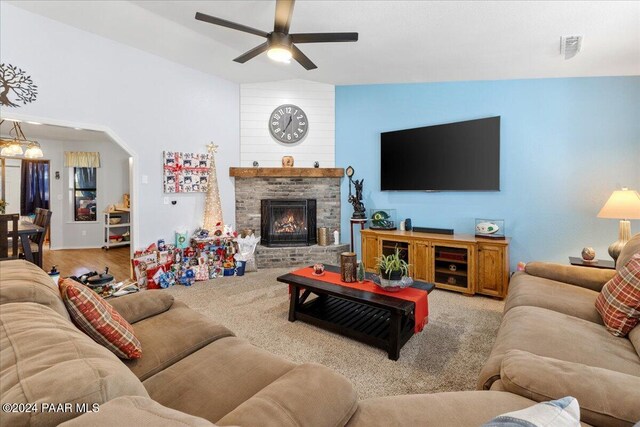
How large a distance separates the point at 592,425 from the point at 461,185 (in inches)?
143

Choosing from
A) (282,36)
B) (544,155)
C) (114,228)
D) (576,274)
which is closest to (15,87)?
(282,36)

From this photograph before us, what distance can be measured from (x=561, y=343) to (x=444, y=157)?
3.18 metres

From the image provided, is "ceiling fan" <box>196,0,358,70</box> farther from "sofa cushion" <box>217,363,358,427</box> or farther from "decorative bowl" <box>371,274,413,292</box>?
"sofa cushion" <box>217,363,358,427</box>

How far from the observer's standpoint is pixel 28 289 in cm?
137

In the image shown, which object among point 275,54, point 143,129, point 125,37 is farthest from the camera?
point 143,129

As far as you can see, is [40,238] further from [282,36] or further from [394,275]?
[394,275]

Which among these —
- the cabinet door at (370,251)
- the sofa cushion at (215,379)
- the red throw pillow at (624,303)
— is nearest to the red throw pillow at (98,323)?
the sofa cushion at (215,379)

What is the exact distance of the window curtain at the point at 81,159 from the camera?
6.87 metres

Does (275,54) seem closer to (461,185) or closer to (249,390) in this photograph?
(249,390)

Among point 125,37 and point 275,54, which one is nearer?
point 275,54

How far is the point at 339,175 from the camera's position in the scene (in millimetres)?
5230

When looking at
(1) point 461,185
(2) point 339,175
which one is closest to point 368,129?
(2) point 339,175

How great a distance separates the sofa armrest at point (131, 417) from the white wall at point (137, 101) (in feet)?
12.4

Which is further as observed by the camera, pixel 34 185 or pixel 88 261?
pixel 34 185
